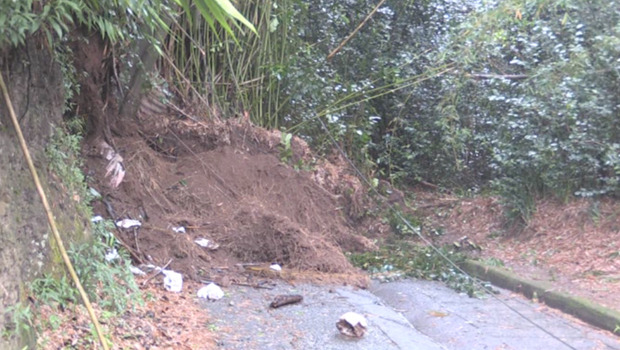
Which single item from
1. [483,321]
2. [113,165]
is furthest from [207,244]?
[483,321]

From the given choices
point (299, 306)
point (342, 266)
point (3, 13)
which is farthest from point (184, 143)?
point (3, 13)

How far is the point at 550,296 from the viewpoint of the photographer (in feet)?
24.1

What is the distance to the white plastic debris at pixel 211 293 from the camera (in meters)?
6.80

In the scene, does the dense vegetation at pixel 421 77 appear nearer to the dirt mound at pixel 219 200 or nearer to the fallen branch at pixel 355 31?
the fallen branch at pixel 355 31

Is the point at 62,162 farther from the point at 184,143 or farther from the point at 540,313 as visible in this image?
the point at 540,313

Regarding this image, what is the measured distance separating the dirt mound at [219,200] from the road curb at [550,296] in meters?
1.70

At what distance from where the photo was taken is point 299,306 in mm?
6871

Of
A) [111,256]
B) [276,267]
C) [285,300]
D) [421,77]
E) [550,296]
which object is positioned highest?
[421,77]

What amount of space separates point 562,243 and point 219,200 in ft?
14.8

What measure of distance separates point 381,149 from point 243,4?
5.65 metres

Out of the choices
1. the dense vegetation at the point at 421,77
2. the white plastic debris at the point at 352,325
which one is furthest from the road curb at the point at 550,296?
the white plastic debris at the point at 352,325

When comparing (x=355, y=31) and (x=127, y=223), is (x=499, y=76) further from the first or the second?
(x=127, y=223)

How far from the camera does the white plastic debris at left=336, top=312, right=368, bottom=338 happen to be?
19.8 ft

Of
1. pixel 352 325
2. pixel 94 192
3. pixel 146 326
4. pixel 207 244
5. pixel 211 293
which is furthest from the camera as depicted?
pixel 207 244
